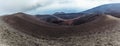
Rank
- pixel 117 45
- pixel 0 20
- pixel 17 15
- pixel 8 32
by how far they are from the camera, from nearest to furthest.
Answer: pixel 117 45
pixel 8 32
pixel 0 20
pixel 17 15

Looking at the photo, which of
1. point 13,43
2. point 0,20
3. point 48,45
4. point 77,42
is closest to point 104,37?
point 77,42

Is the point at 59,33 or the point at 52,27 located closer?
the point at 59,33

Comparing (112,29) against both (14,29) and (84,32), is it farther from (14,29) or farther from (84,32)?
(14,29)

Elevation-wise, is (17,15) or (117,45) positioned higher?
(17,15)

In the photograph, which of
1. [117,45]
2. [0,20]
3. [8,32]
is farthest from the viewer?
[0,20]

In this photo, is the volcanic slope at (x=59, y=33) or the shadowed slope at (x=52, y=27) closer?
the volcanic slope at (x=59, y=33)

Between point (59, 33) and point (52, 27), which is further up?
point (52, 27)

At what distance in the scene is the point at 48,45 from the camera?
40.8 meters

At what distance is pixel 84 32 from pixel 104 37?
2943 mm

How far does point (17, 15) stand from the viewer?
5053 cm

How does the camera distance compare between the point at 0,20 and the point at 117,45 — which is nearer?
the point at 117,45

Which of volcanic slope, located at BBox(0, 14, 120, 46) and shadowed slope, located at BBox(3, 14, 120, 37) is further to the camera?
shadowed slope, located at BBox(3, 14, 120, 37)

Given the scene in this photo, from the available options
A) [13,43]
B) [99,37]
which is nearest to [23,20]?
[13,43]

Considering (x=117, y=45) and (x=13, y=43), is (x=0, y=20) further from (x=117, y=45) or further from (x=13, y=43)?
(x=117, y=45)
